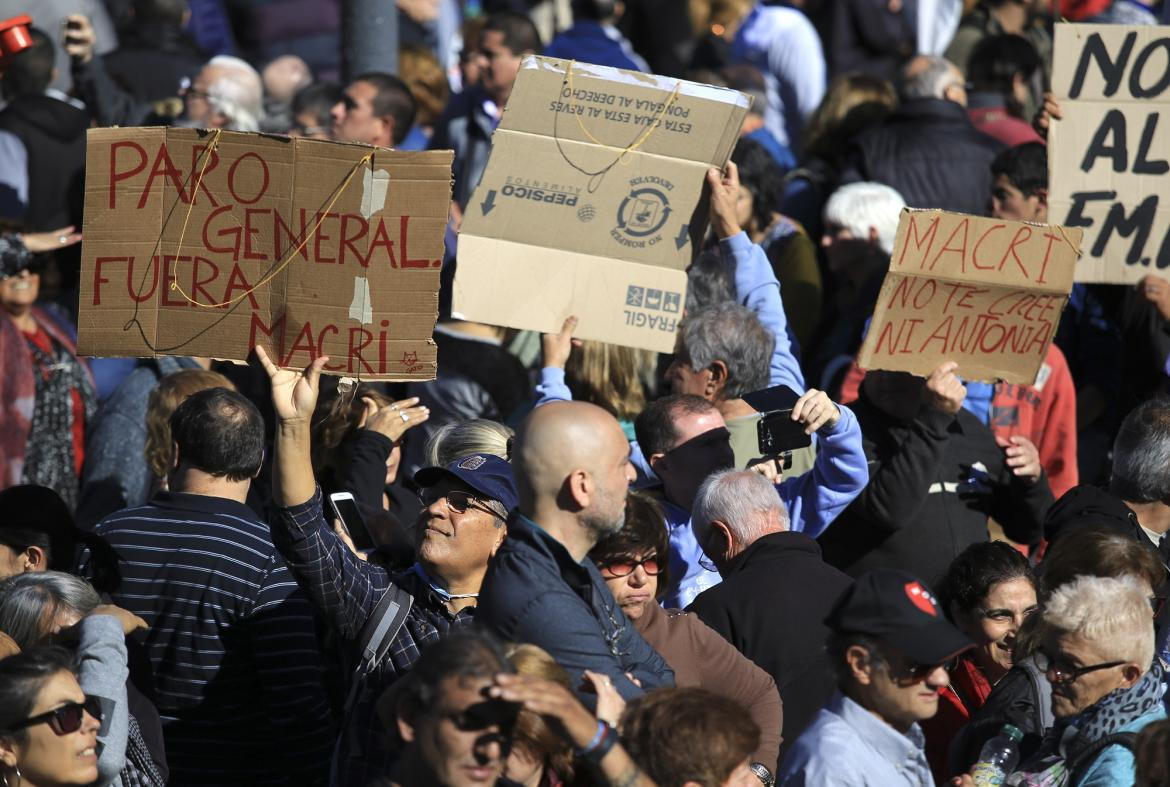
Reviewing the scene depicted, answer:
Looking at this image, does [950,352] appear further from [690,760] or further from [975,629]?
[690,760]

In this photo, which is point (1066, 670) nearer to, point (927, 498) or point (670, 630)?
point (670, 630)

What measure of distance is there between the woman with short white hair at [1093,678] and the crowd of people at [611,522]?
0.01m

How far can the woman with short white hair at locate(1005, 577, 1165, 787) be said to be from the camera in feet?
14.3

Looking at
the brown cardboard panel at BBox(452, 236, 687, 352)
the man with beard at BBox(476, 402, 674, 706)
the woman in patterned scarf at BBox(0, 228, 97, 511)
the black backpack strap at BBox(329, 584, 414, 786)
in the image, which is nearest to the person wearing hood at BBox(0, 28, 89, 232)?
the woman in patterned scarf at BBox(0, 228, 97, 511)

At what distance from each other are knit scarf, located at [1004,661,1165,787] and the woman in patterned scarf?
205 inches

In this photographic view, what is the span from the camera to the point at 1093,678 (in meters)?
4.56

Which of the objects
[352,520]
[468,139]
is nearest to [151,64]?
[468,139]

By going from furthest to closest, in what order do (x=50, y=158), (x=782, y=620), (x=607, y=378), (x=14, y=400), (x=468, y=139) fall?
(x=468, y=139) < (x=50, y=158) < (x=14, y=400) < (x=607, y=378) < (x=782, y=620)

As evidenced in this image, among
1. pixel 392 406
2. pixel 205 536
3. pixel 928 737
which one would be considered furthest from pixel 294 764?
pixel 928 737

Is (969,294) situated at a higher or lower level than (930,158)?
higher

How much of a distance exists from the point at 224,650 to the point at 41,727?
1329mm

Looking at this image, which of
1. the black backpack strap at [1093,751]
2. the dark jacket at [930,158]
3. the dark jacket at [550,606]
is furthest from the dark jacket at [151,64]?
the black backpack strap at [1093,751]

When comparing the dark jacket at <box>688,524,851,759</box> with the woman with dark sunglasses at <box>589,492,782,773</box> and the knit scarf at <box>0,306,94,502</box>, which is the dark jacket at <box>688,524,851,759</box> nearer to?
the woman with dark sunglasses at <box>589,492,782,773</box>

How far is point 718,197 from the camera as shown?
6574mm
